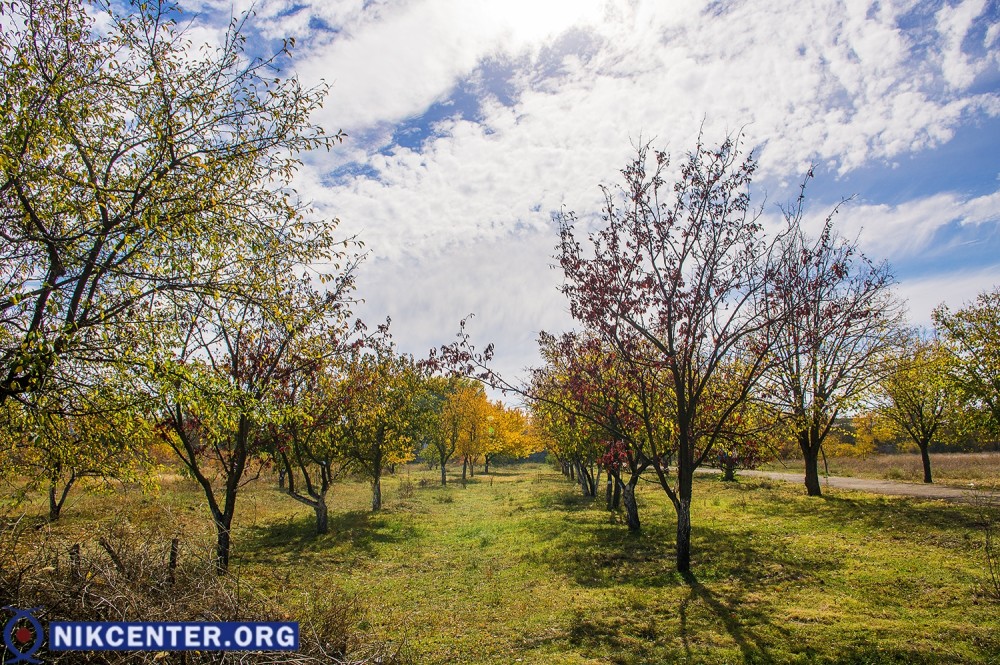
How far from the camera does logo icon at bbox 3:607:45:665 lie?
528 cm

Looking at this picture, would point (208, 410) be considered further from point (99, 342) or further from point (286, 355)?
point (286, 355)

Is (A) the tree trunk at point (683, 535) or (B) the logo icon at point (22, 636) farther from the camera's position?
(A) the tree trunk at point (683, 535)

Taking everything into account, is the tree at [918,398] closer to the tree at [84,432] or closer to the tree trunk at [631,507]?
the tree trunk at [631,507]

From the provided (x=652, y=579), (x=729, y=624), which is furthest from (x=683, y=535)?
(x=729, y=624)

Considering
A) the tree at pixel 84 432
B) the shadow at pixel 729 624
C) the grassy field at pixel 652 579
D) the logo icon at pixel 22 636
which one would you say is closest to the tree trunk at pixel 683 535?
the grassy field at pixel 652 579

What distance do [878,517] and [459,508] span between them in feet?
64.7

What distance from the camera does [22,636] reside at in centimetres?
559

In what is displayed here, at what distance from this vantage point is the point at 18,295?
6.52m

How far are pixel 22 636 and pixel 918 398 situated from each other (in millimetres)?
41046

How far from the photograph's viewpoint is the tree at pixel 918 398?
27.4 m

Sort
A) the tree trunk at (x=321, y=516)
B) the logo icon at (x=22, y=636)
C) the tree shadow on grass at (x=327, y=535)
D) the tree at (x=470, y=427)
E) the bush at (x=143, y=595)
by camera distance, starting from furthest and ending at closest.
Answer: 1. the tree at (x=470, y=427)
2. the tree trunk at (x=321, y=516)
3. the tree shadow on grass at (x=327, y=535)
4. the bush at (x=143, y=595)
5. the logo icon at (x=22, y=636)

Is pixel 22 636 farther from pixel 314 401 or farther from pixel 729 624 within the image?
pixel 314 401

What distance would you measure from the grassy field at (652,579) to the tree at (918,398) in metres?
9.46

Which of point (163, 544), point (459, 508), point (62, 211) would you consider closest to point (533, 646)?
point (163, 544)
